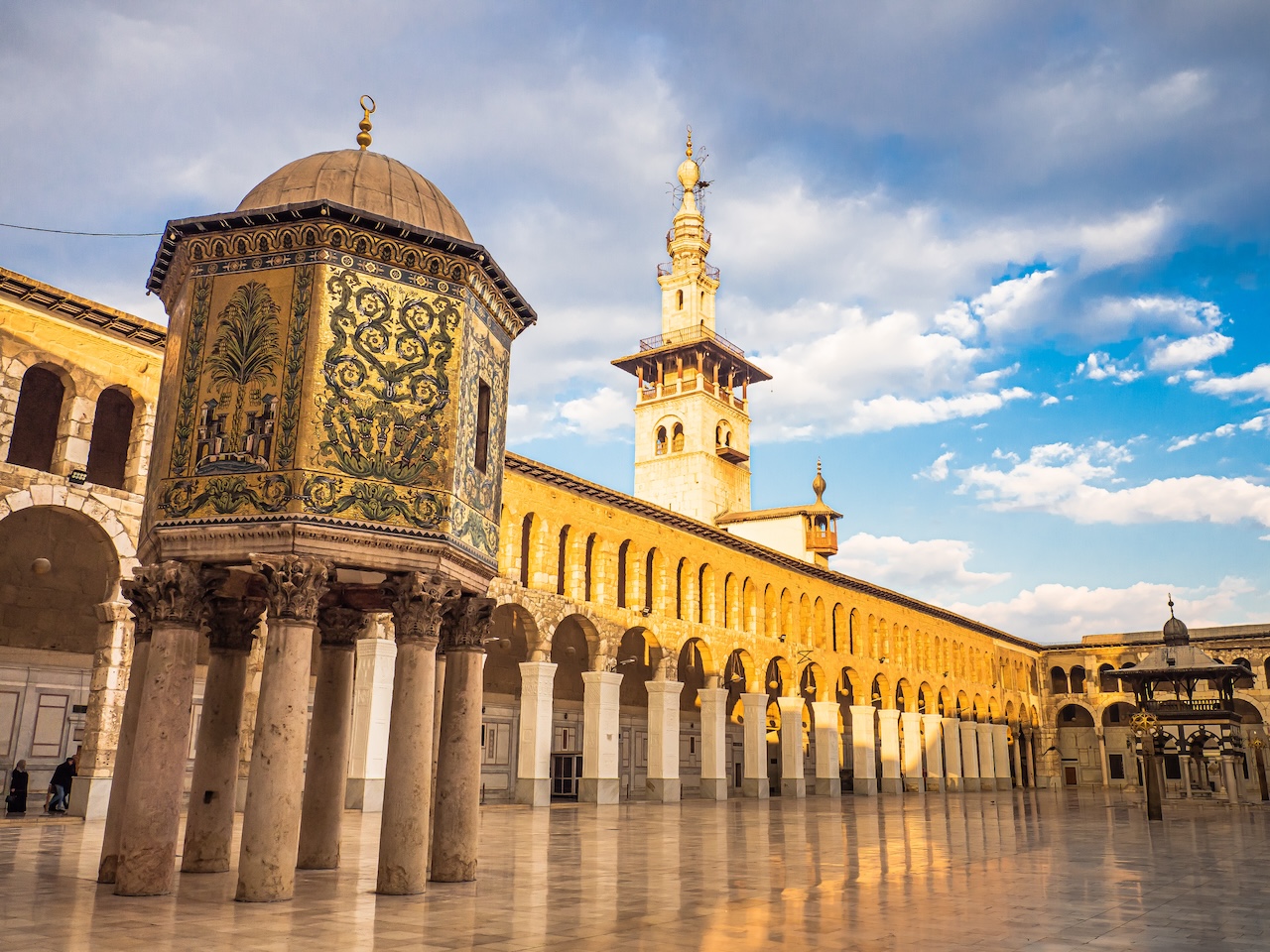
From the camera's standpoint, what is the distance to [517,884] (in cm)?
1067

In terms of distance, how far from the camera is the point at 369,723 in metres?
23.9

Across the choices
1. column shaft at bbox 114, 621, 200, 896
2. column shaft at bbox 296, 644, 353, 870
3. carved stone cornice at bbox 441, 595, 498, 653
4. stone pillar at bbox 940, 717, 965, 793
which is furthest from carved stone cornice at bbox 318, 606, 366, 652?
stone pillar at bbox 940, 717, 965, 793

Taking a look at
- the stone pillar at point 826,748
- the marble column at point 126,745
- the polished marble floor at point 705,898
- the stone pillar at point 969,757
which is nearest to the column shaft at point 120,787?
the marble column at point 126,745

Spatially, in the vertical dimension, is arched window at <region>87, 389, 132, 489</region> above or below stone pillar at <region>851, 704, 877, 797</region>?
above

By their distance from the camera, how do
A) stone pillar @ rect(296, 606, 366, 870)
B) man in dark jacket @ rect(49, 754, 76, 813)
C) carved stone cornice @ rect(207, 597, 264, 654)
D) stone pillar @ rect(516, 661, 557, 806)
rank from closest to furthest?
carved stone cornice @ rect(207, 597, 264, 654) < stone pillar @ rect(296, 606, 366, 870) < man in dark jacket @ rect(49, 754, 76, 813) < stone pillar @ rect(516, 661, 557, 806)

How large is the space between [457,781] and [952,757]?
146 feet

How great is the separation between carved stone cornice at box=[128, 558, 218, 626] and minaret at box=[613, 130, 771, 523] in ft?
146

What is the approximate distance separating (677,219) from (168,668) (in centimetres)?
5193

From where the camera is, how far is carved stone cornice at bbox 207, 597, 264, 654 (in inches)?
444

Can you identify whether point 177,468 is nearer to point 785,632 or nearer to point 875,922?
point 875,922

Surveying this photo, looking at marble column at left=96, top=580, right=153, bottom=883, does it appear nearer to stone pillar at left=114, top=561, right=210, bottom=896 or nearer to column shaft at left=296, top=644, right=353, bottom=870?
stone pillar at left=114, top=561, right=210, bottom=896

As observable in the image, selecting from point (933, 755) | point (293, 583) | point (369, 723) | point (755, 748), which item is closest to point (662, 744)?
point (755, 748)

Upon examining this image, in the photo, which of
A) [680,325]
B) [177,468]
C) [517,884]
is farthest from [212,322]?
[680,325]

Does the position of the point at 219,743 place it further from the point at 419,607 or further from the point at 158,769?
the point at 419,607
